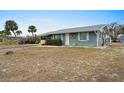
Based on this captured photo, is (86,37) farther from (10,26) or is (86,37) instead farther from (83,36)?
(10,26)

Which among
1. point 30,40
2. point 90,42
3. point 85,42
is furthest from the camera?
point 30,40

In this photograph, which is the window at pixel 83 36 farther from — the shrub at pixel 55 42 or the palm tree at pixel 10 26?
the palm tree at pixel 10 26

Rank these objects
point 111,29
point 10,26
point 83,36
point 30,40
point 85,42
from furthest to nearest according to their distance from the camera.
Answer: point 10,26 < point 30,40 < point 111,29 < point 83,36 < point 85,42

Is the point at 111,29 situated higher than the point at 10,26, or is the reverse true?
the point at 10,26

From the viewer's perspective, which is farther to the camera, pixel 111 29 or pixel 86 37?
pixel 111 29

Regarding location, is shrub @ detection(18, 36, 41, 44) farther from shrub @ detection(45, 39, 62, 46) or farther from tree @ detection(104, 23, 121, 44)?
tree @ detection(104, 23, 121, 44)

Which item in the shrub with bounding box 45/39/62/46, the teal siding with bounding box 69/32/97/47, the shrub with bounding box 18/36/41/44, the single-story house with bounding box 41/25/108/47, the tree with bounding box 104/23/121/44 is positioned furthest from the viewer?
the shrub with bounding box 18/36/41/44

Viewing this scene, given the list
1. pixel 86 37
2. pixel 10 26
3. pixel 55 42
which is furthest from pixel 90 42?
pixel 10 26

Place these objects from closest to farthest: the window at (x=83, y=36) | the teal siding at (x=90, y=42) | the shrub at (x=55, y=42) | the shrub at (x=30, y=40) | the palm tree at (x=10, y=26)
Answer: the teal siding at (x=90, y=42)
the window at (x=83, y=36)
the shrub at (x=55, y=42)
the shrub at (x=30, y=40)
the palm tree at (x=10, y=26)

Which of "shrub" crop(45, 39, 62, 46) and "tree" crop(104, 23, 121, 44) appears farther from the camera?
"tree" crop(104, 23, 121, 44)

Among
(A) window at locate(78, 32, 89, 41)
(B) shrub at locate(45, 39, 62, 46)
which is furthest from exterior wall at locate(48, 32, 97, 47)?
(B) shrub at locate(45, 39, 62, 46)

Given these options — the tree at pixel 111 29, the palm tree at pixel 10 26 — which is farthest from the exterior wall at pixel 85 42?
the palm tree at pixel 10 26
